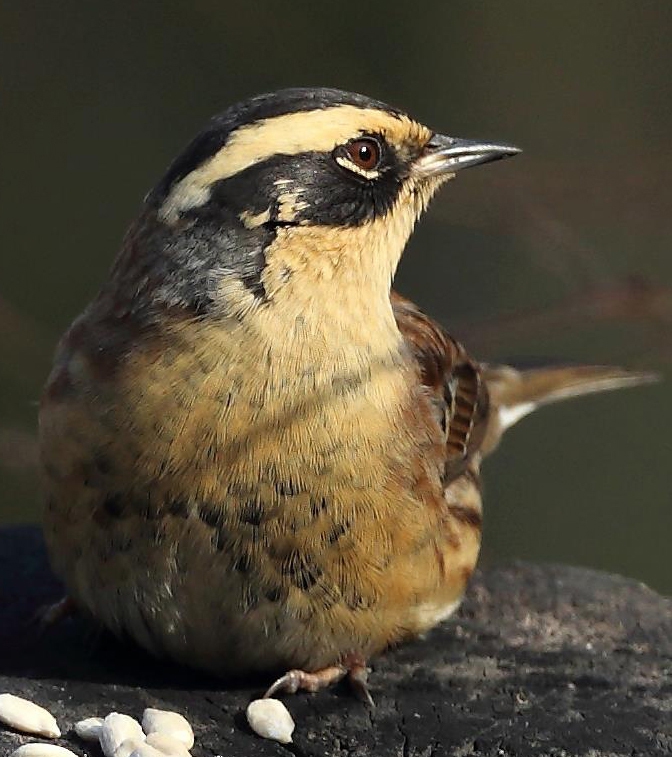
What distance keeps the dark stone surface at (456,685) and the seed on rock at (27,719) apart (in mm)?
28

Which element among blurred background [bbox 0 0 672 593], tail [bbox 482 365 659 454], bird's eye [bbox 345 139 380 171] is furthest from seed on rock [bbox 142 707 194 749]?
blurred background [bbox 0 0 672 593]

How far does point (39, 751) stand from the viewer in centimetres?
412

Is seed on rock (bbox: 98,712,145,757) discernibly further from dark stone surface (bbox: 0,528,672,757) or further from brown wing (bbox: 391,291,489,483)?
brown wing (bbox: 391,291,489,483)

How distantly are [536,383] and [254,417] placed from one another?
7.24ft

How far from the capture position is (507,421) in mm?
6344

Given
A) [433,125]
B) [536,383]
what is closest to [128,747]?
[536,383]

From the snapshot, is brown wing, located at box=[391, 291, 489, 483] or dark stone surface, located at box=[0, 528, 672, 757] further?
brown wing, located at box=[391, 291, 489, 483]

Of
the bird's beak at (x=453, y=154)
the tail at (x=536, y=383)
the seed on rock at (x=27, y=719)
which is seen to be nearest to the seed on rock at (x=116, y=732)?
the seed on rock at (x=27, y=719)

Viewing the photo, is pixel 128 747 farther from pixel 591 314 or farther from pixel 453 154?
pixel 591 314

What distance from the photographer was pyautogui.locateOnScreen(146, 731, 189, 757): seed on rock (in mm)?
4160

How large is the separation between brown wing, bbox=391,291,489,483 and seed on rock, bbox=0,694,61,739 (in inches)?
53.0

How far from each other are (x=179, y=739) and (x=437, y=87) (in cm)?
630

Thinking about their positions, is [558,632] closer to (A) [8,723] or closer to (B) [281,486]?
(B) [281,486]

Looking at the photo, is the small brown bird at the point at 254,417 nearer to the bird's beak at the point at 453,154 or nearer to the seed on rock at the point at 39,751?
the bird's beak at the point at 453,154
